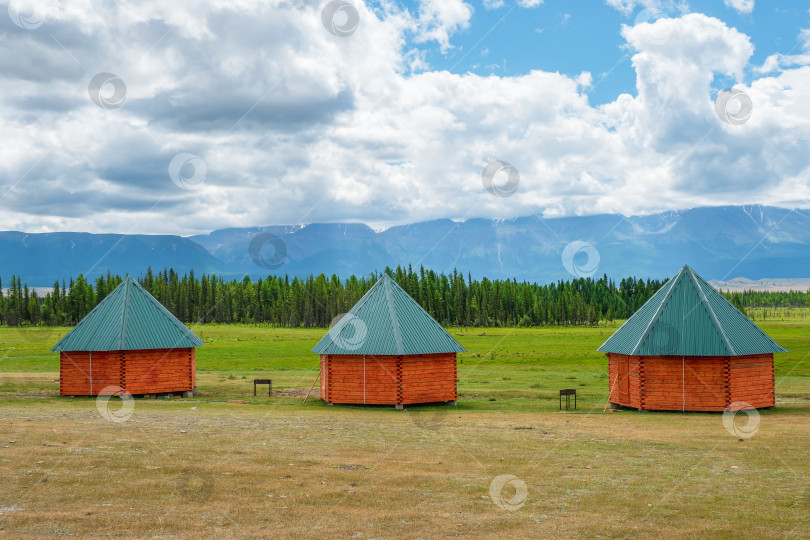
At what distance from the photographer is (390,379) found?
31922 millimetres

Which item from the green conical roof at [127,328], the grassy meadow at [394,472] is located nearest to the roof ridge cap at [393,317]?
the grassy meadow at [394,472]

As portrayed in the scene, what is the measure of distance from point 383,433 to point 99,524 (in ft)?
40.7

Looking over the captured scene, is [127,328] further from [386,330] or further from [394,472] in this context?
[394,472]

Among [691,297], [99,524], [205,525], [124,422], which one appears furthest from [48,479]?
[691,297]

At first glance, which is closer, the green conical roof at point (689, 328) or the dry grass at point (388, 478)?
the dry grass at point (388, 478)

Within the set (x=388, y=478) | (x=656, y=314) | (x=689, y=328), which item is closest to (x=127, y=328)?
(x=388, y=478)

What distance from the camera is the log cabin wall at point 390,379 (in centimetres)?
3184

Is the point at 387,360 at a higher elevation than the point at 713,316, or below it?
below

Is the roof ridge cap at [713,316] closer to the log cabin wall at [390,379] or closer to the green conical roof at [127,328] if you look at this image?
the log cabin wall at [390,379]

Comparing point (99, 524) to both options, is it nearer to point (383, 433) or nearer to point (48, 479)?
point (48, 479)

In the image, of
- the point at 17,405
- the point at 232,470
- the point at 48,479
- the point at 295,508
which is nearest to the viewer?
the point at 295,508

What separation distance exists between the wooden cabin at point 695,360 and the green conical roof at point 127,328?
22.3 meters

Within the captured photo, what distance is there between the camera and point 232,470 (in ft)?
52.7

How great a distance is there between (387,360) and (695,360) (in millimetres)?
13938
